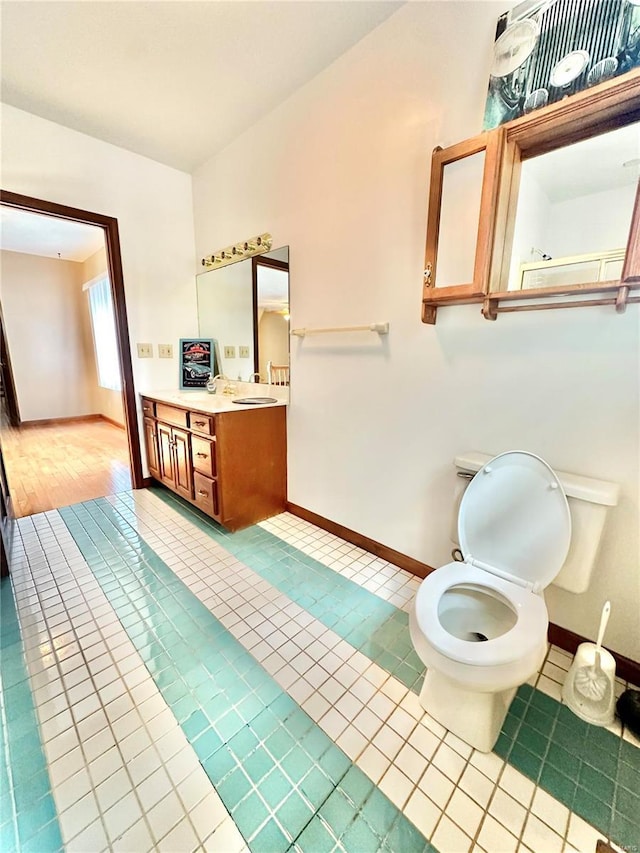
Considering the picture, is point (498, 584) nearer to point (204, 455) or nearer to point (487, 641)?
point (487, 641)

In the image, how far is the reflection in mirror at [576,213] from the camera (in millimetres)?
1184

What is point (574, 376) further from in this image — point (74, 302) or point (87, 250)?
point (74, 302)

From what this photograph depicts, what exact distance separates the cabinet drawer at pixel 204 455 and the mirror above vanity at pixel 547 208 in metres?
1.53

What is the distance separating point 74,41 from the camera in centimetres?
168

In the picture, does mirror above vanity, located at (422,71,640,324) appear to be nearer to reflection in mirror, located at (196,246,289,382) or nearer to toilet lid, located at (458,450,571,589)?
toilet lid, located at (458,450,571,589)

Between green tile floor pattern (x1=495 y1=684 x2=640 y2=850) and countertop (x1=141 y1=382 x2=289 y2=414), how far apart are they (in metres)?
1.92

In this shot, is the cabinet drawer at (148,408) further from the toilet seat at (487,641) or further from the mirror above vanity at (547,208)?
the toilet seat at (487,641)

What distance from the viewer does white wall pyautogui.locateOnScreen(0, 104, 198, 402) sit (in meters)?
2.22

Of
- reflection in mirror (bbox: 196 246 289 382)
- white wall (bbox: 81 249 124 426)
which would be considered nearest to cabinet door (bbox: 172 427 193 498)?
reflection in mirror (bbox: 196 246 289 382)

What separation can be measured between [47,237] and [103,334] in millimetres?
1255

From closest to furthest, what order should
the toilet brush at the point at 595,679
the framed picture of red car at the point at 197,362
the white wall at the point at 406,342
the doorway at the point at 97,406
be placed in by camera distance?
the toilet brush at the point at 595,679 < the white wall at the point at 406,342 < the doorway at the point at 97,406 < the framed picture of red car at the point at 197,362

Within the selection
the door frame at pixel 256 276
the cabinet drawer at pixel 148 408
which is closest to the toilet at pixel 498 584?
the door frame at pixel 256 276

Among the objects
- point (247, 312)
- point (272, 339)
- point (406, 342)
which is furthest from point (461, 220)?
point (247, 312)

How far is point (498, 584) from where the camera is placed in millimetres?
1237
